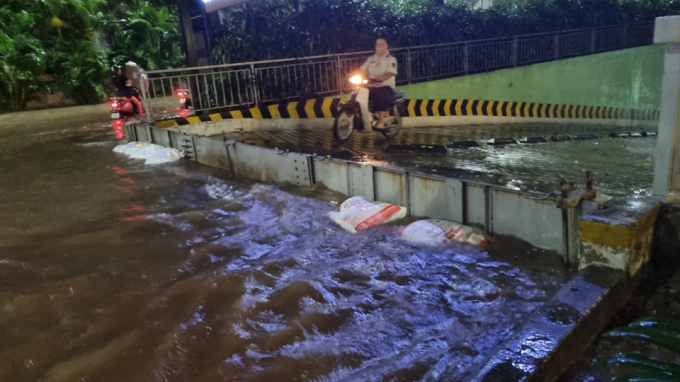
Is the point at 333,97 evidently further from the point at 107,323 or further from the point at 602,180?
the point at 107,323

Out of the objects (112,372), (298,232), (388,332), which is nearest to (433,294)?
(388,332)

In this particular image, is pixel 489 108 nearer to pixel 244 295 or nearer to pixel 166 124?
pixel 166 124

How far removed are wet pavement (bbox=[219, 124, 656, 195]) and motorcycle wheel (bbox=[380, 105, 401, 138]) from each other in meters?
0.12

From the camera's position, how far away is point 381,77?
323 inches

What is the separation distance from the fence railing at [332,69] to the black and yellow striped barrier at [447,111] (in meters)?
0.44

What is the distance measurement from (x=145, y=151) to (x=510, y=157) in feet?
18.9

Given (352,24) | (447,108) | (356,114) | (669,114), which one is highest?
(352,24)

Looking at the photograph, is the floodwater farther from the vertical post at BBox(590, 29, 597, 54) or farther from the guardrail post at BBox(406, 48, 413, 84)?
the vertical post at BBox(590, 29, 597, 54)

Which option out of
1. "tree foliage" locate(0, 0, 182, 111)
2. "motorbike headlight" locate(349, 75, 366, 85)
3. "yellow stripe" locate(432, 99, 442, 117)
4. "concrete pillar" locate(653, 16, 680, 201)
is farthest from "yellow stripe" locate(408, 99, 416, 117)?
"tree foliage" locate(0, 0, 182, 111)

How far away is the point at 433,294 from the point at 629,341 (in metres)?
1.22

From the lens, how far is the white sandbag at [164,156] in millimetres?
7903

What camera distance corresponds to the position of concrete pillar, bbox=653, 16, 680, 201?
3.06 metres

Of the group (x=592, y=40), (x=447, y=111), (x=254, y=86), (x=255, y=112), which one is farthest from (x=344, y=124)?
(x=592, y=40)

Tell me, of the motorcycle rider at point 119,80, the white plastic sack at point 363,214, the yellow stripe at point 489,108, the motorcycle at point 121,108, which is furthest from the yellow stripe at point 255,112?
the yellow stripe at point 489,108
